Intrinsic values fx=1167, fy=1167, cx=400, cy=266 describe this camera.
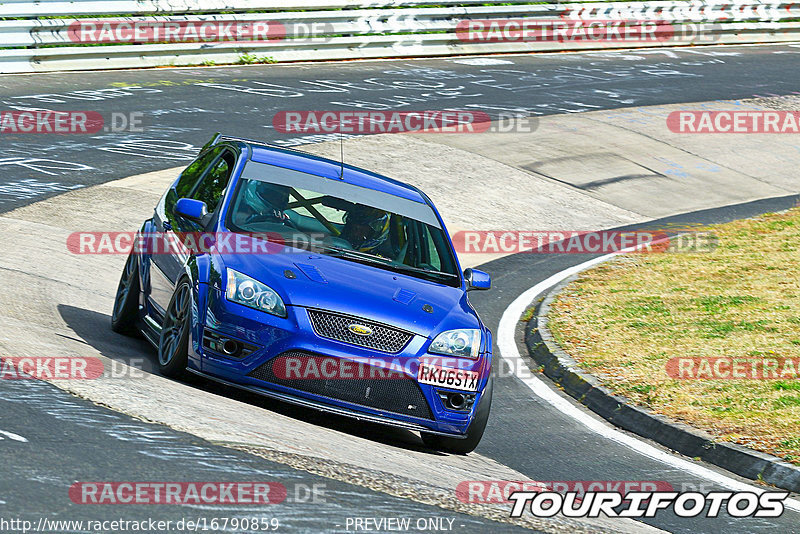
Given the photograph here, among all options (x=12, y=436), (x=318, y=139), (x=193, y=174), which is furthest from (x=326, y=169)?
(x=318, y=139)

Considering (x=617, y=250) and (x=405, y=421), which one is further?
(x=617, y=250)

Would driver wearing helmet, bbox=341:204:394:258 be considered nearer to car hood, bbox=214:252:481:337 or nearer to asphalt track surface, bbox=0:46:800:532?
car hood, bbox=214:252:481:337

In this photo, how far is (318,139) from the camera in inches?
719

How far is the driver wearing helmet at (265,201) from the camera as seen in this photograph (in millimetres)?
8211

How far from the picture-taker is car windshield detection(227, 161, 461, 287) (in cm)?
809

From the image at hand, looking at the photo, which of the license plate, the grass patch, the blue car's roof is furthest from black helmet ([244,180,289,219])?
the grass patch

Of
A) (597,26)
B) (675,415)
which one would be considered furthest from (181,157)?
(597,26)

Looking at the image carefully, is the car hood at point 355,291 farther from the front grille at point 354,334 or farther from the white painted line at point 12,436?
the white painted line at point 12,436

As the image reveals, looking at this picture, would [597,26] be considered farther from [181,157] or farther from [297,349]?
[297,349]

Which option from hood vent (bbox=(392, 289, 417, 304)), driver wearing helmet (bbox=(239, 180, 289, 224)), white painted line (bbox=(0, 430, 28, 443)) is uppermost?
driver wearing helmet (bbox=(239, 180, 289, 224))

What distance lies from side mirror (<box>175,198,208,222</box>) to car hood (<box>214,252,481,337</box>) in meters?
0.61

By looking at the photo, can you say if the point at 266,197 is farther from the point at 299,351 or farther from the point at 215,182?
the point at 299,351

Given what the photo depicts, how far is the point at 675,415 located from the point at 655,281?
484cm

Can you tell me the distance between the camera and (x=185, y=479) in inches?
219
